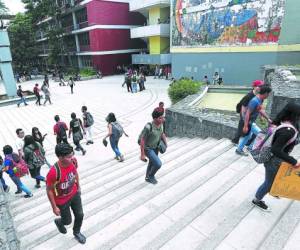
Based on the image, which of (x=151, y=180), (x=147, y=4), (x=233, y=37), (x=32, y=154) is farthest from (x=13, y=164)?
(x=147, y=4)

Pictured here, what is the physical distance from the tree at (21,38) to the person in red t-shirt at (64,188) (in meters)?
38.6

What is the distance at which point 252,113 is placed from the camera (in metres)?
4.80

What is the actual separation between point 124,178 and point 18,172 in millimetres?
2507

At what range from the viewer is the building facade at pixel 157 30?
85.3 ft

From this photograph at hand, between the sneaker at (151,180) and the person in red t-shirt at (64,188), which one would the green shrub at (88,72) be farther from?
the person in red t-shirt at (64,188)

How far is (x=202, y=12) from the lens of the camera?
20.5m

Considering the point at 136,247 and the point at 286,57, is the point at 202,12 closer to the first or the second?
the point at 286,57

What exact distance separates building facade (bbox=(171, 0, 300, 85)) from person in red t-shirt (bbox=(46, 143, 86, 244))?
18.3 metres

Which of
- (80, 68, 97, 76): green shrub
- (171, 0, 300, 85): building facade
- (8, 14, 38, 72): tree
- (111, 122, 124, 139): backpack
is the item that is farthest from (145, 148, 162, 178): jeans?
(8, 14, 38, 72): tree

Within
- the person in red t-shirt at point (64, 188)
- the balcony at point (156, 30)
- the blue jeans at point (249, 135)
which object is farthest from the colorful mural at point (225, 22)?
the person in red t-shirt at point (64, 188)

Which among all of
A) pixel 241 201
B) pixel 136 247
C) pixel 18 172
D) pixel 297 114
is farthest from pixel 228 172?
pixel 18 172

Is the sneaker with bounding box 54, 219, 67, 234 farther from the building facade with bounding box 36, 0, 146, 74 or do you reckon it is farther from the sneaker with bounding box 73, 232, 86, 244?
the building facade with bounding box 36, 0, 146, 74

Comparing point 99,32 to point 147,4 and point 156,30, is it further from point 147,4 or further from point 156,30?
point 156,30

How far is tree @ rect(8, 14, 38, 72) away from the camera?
34875 mm
